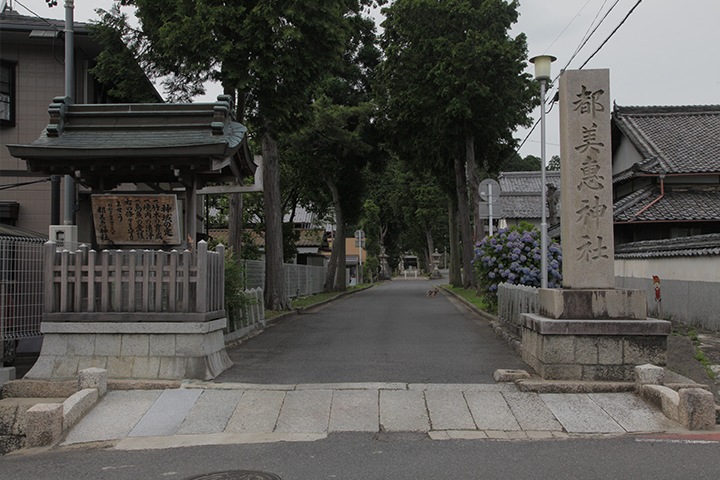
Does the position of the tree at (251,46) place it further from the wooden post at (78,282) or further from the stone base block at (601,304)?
the stone base block at (601,304)

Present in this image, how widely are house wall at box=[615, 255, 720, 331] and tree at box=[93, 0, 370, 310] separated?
10.1 metres

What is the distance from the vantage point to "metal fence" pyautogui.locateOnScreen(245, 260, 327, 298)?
1868 centimetres

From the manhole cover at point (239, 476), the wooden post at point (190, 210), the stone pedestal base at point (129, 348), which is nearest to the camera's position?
the manhole cover at point (239, 476)

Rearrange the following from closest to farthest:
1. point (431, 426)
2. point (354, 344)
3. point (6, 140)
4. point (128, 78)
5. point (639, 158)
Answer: point (431, 426), point (354, 344), point (128, 78), point (6, 140), point (639, 158)

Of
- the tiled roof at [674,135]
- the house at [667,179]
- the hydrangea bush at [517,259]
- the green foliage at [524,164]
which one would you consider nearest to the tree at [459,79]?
the tiled roof at [674,135]

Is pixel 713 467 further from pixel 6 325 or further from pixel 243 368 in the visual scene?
pixel 6 325

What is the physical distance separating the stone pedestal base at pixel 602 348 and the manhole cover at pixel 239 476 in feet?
13.3

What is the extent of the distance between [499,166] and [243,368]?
22.9 metres

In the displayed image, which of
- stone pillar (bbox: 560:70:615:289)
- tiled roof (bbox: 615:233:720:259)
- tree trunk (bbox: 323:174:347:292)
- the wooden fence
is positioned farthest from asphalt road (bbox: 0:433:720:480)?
tree trunk (bbox: 323:174:347:292)

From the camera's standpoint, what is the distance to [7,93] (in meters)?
15.0

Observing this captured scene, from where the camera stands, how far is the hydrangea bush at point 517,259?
43.3 feet

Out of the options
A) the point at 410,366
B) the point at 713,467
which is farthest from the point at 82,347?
the point at 713,467

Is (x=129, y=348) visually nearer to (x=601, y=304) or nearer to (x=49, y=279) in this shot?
(x=49, y=279)

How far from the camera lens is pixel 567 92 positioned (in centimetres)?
778
